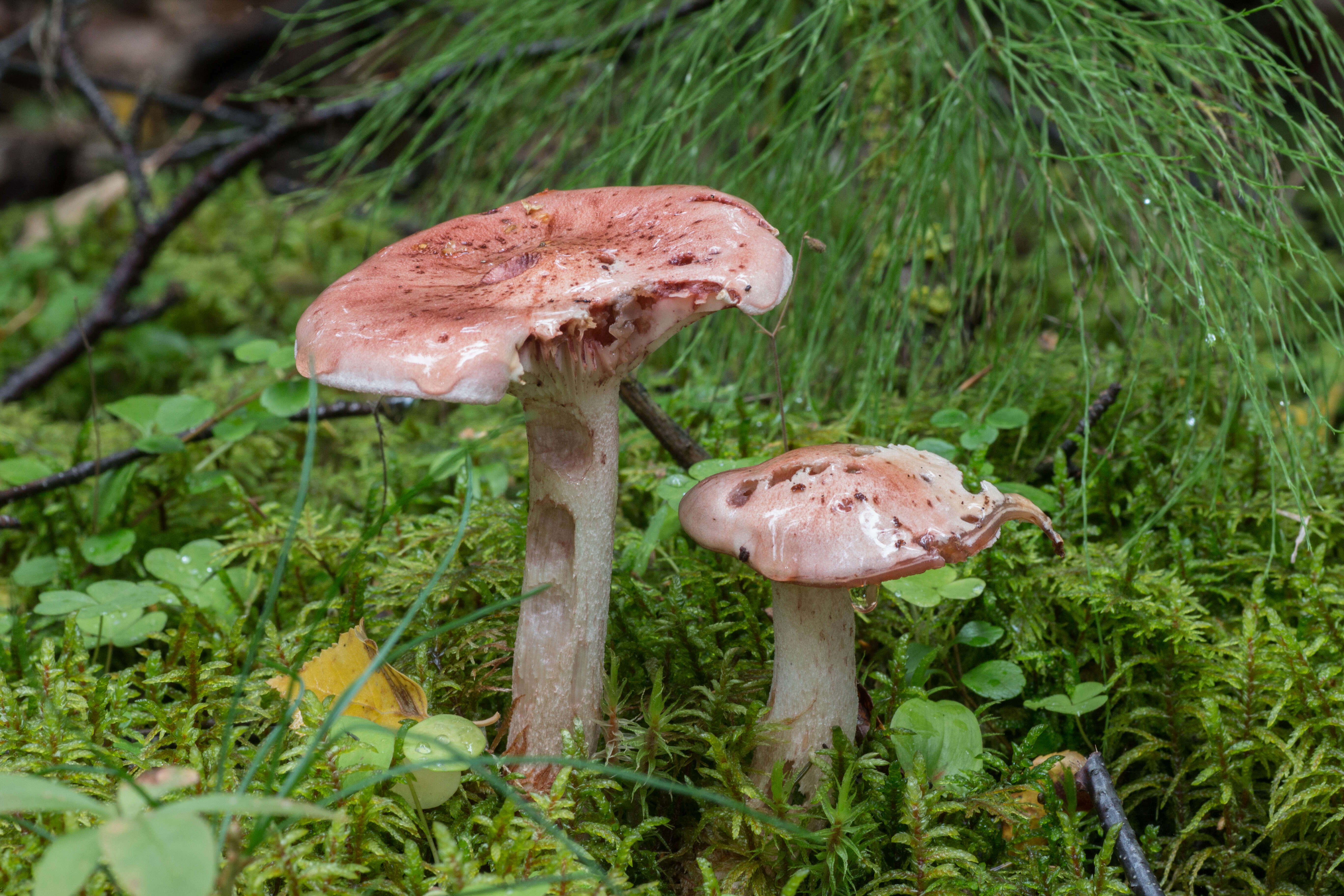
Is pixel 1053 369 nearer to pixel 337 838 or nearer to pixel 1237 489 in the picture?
pixel 1237 489

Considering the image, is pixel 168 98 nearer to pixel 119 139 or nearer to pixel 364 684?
pixel 119 139

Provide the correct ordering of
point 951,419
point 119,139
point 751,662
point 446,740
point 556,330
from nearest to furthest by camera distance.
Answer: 1. point 556,330
2. point 446,740
3. point 751,662
4. point 951,419
5. point 119,139

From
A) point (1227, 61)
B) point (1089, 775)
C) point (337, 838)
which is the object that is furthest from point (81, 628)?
point (1227, 61)

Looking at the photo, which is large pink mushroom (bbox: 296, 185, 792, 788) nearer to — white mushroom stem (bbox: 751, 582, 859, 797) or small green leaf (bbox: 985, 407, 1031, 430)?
white mushroom stem (bbox: 751, 582, 859, 797)

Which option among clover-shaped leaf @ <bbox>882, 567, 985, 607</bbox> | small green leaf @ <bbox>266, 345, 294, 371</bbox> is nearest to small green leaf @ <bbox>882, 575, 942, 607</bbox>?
clover-shaped leaf @ <bbox>882, 567, 985, 607</bbox>

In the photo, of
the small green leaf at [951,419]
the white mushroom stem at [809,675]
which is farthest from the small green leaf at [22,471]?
the small green leaf at [951,419]

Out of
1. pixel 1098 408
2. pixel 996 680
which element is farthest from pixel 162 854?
pixel 1098 408
